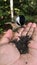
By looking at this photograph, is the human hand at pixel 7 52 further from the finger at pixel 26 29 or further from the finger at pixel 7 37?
the finger at pixel 26 29

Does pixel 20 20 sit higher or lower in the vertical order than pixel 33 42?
higher

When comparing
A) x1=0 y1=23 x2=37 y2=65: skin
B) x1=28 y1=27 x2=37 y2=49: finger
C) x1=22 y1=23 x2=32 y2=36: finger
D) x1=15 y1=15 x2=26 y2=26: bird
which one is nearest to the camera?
x1=0 y1=23 x2=37 y2=65: skin

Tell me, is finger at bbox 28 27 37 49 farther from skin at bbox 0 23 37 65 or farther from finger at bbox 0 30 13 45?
finger at bbox 0 30 13 45

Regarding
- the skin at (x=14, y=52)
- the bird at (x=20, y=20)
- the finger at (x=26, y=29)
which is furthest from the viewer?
the bird at (x=20, y=20)

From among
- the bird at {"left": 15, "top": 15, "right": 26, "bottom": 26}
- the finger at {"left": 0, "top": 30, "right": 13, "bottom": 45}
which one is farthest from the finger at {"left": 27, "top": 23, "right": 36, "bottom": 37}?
the finger at {"left": 0, "top": 30, "right": 13, "bottom": 45}

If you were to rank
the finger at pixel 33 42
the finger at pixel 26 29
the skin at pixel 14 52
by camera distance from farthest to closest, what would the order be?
the finger at pixel 26 29
the finger at pixel 33 42
the skin at pixel 14 52

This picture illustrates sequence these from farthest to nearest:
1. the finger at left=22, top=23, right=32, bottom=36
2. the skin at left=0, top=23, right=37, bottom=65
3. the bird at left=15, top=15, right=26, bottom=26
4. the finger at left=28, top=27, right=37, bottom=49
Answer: the bird at left=15, top=15, right=26, bottom=26, the finger at left=22, top=23, right=32, bottom=36, the finger at left=28, top=27, right=37, bottom=49, the skin at left=0, top=23, right=37, bottom=65

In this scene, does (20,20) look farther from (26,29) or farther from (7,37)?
(7,37)

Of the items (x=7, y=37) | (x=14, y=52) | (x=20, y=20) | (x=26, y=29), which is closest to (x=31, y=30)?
(x=26, y=29)

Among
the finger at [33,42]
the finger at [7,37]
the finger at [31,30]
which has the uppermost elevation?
the finger at [7,37]

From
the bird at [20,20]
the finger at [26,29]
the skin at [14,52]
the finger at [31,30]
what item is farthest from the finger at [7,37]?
the bird at [20,20]

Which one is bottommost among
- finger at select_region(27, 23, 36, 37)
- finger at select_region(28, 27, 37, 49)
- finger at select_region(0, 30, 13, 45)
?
finger at select_region(28, 27, 37, 49)

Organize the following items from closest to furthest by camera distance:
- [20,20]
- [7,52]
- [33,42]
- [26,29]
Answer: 1. [7,52]
2. [33,42]
3. [26,29]
4. [20,20]

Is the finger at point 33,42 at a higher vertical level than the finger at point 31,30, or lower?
lower
